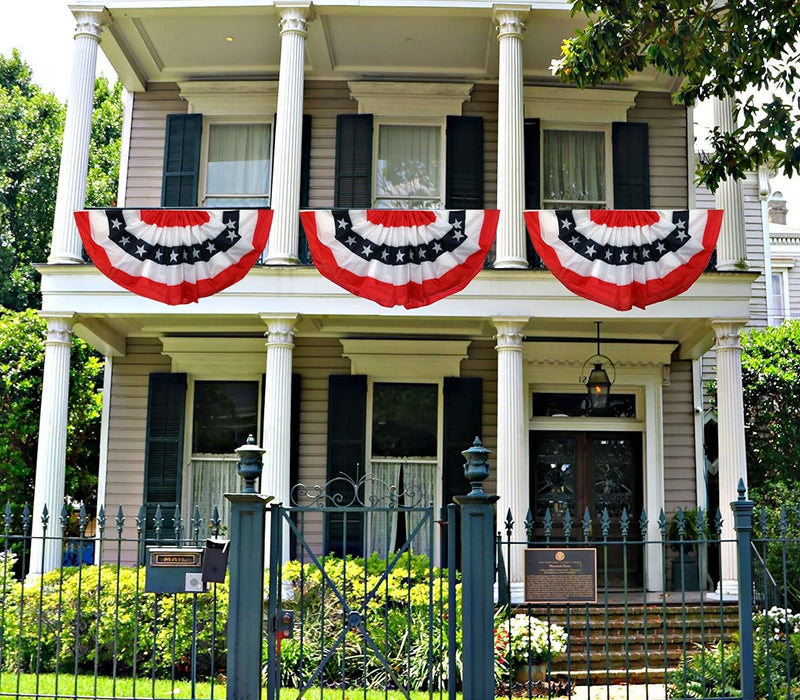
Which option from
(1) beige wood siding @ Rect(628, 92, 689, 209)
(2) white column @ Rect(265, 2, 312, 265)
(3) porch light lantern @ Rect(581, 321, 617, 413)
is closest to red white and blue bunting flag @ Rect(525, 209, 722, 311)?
(3) porch light lantern @ Rect(581, 321, 617, 413)

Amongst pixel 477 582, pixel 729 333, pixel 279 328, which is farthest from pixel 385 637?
pixel 729 333

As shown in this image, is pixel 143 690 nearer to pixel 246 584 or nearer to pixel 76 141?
pixel 246 584

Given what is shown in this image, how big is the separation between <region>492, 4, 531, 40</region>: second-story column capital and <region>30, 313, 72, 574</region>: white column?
6.82 metres

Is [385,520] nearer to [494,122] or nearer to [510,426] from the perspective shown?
[510,426]

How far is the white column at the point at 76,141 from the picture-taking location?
12570 millimetres

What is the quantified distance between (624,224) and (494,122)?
15.3 feet

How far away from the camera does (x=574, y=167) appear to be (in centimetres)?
1511

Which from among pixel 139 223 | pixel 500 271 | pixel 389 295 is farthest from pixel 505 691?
pixel 139 223

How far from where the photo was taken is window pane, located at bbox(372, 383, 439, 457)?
1466 centimetres

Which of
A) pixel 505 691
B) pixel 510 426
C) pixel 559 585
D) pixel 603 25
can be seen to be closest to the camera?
pixel 559 585

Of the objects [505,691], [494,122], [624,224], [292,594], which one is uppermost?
[494,122]

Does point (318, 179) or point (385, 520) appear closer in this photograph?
point (385, 520)

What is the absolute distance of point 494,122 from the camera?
1518 cm

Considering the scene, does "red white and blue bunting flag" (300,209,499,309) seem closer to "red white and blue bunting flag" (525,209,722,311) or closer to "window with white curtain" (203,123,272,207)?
"red white and blue bunting flag" (525,209,722,311)
